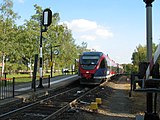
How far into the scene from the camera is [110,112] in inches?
454

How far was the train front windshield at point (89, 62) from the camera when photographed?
1041 inches

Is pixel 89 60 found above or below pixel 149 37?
above

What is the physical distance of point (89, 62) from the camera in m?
26.7

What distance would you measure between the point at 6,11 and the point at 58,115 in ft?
145

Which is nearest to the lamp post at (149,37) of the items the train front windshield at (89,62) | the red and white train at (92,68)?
the red and white train at (92,68)

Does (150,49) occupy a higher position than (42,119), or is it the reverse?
(150,49)

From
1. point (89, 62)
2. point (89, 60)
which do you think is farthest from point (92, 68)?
point (89, 60)

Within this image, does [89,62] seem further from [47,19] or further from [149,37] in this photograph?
[149,37]

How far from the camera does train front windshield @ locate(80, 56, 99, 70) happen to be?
26438 millimetres

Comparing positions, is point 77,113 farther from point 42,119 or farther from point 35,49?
point 35,49

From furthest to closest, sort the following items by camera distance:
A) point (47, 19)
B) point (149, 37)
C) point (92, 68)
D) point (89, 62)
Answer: point (89, 62) → point (92, 68) → point (47, 19) → point (149, 37)

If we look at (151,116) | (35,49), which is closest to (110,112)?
(151,116)

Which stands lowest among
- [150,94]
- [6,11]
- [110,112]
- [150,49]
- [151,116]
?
[110,112]

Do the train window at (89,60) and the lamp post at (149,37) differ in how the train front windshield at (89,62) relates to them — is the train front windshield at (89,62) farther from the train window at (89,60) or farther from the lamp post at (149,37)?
the lamp post at (149,37)
